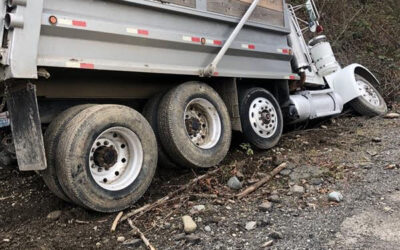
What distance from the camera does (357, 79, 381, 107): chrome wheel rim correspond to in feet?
23.7

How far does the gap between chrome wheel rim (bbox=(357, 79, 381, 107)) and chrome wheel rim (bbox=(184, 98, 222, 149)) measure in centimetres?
383

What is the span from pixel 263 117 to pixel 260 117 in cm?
6

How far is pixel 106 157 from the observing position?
3389 millimetres

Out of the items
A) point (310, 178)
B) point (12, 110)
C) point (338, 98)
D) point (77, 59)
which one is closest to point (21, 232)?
point (12, 110)

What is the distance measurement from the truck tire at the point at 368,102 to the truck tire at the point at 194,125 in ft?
11.7

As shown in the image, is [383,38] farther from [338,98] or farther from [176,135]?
[176,135]

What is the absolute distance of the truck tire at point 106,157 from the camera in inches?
122

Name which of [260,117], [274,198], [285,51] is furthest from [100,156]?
[285,51]

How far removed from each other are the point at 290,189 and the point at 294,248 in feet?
3.73

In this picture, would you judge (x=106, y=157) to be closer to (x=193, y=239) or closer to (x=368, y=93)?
(x=193, y=239)

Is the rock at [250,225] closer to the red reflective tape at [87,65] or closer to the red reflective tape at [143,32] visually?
the red reflective tape at [87,65]

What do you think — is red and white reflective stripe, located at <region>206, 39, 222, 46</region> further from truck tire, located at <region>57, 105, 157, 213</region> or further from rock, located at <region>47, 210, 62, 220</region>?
rock, located at <region>47, 210, 62, 220</region>

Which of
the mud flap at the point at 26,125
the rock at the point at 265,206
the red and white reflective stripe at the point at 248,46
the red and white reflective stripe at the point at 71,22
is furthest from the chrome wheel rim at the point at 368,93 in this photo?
the mud flap at the point at 26,125

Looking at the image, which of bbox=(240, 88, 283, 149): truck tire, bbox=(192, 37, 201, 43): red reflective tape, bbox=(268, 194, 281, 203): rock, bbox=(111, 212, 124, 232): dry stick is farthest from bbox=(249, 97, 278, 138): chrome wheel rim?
bbox=(111, 212, 124, 232): dry stick
